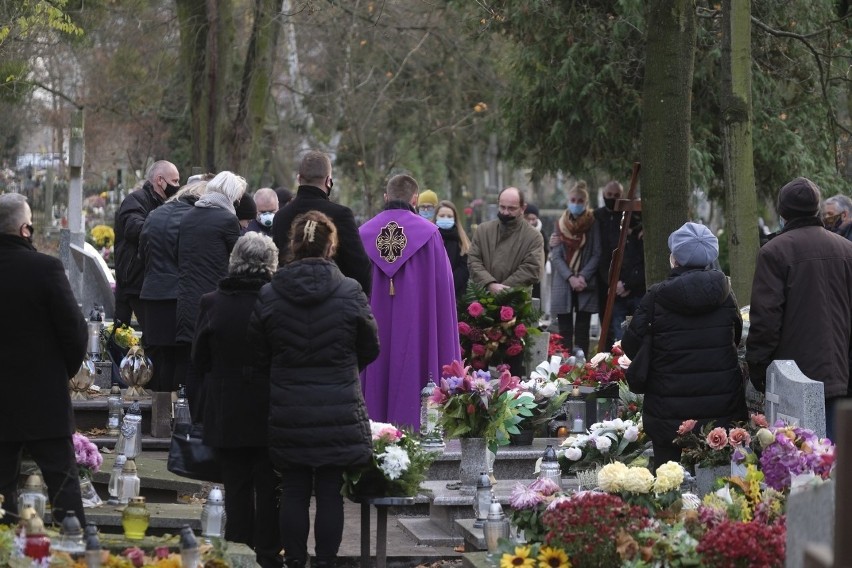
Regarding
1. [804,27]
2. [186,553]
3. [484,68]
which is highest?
[484,68]

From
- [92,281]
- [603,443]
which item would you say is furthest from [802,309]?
[92,281]

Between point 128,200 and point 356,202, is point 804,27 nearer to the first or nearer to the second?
point 128,200

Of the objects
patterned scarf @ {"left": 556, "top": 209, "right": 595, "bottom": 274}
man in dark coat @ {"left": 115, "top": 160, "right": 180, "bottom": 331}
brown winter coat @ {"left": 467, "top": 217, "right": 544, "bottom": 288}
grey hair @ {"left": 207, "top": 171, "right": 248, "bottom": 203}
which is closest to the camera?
grey hair @ {"left": 207, "top": 171, "right": 248, "bottom": 203}

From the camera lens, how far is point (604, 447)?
9.25 metres

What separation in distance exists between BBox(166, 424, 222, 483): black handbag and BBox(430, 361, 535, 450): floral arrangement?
5.75ft

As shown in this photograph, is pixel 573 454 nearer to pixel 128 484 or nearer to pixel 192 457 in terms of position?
pixel 192 457

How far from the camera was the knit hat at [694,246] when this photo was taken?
28.6ft

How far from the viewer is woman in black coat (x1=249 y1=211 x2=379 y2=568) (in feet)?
25.0

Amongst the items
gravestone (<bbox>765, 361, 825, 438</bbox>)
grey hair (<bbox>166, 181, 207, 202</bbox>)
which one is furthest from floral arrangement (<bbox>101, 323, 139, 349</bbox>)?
gravestone (<bbox>765, 361, 825, 438</bbox>)

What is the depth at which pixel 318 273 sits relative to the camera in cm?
775

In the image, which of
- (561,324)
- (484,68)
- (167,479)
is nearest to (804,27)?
(561,324)

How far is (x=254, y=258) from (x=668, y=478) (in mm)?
2375

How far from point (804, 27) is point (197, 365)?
10.6 metres

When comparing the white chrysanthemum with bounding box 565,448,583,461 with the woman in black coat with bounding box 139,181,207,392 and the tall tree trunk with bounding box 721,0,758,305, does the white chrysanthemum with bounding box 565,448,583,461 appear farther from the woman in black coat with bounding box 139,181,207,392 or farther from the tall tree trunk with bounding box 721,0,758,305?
the tall tree trunk with bounding box 721,0,758,305
